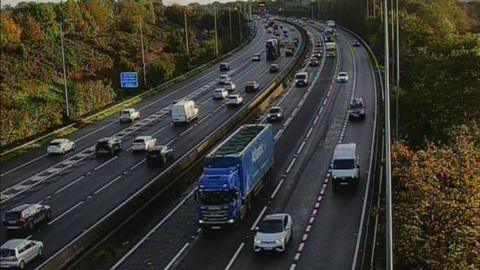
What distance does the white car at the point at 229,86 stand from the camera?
288 ft

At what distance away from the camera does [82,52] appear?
77500mm

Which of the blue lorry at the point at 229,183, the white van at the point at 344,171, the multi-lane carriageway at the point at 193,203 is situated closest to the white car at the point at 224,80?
the multi-lane carriageway at the point at 193,203

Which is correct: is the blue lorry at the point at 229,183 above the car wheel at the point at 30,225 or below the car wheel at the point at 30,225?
above

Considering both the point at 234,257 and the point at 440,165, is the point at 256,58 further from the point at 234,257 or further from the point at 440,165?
the point at 234,257

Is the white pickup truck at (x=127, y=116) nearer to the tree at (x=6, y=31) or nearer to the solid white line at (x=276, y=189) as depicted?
the solid white line at (x=276, y=189)

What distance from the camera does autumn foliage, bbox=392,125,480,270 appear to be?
28.8 meters

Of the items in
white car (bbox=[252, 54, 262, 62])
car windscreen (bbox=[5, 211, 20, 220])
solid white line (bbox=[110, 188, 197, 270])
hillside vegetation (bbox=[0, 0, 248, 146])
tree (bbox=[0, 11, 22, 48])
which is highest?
tree (bbox=[0, 11, 22, 48])

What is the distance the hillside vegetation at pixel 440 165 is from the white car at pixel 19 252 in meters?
16.2

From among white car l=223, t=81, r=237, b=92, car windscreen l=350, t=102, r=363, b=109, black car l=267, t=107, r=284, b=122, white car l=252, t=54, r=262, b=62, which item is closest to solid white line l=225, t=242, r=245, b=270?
black car l=267, t=107, r=284, b=122

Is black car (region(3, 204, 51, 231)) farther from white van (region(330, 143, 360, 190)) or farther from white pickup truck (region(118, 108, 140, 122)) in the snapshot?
white pickup truck (region(118, 108, 140, 122))

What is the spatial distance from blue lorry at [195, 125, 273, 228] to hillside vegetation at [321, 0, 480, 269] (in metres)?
7.92

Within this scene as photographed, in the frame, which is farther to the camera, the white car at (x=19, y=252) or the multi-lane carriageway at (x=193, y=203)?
the multi-lane carriageway at (x=193, y=203)

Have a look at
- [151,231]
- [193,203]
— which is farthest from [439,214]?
[193,203]

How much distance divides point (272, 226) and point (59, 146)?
26.5 m
